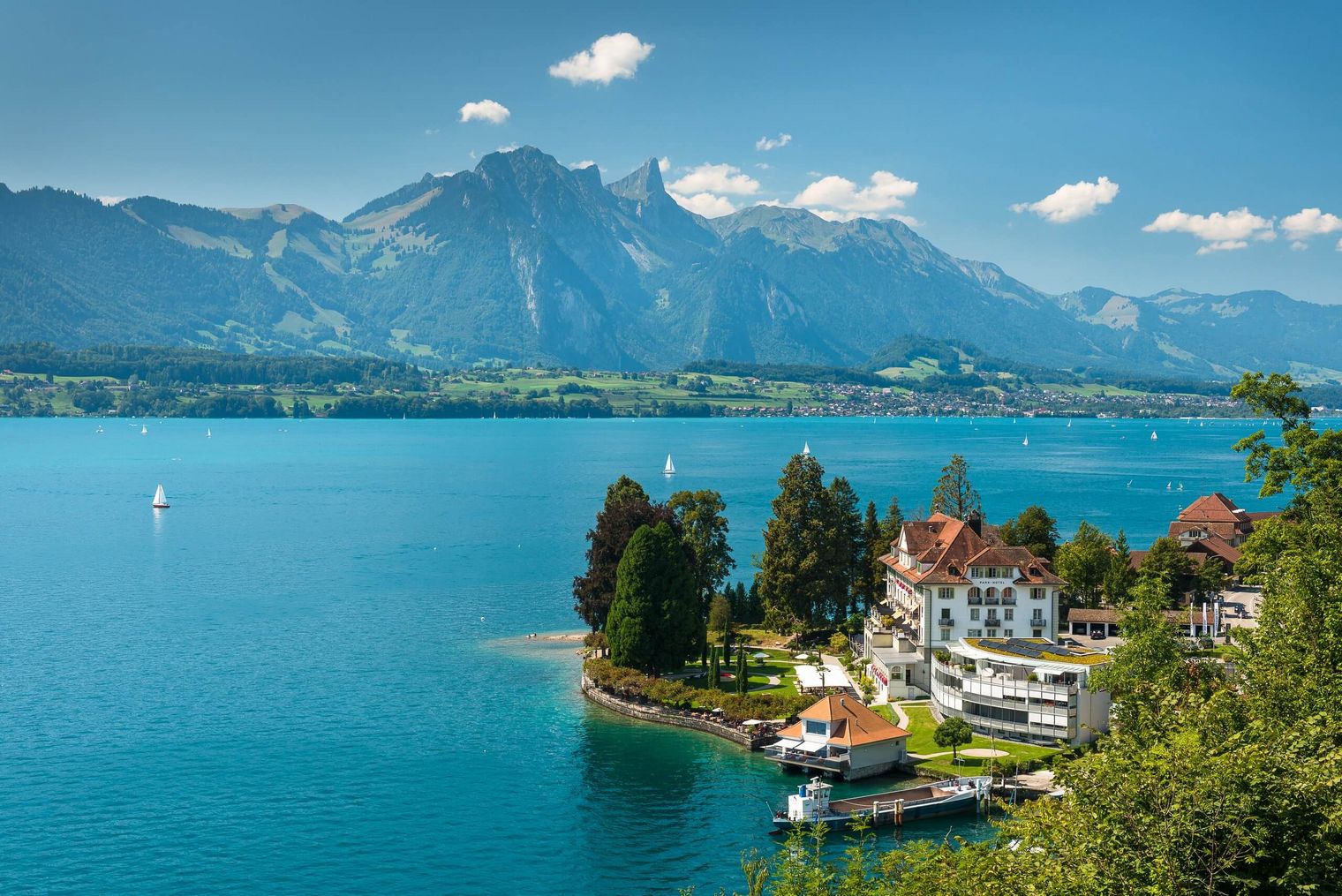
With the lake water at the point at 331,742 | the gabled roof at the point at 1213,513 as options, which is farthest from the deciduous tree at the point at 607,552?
the gabled roof at the point at 1213,513

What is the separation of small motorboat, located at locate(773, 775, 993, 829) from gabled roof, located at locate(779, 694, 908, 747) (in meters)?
3.61

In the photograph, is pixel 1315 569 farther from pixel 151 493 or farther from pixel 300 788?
pixel 151 493

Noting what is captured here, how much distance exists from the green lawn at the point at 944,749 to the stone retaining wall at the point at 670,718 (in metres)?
7.17

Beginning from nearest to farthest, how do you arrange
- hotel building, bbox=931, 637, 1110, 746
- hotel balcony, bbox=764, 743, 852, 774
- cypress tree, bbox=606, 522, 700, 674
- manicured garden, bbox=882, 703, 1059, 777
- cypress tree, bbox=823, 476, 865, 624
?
manicured garden, bbox=882, 703, 1059, 777, hotel balcony, bbox=764, 743, 852, 774, hotel building, bbox=931, 637, 1110, 746, cypress tree, bbox=606, 522, 700, 674, cypress tree, bbox=823, 476, 865, 624

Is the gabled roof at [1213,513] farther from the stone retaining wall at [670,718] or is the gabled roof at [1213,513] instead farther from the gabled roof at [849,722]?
the stone retaining wall at [670,718]

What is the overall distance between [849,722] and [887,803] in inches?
238

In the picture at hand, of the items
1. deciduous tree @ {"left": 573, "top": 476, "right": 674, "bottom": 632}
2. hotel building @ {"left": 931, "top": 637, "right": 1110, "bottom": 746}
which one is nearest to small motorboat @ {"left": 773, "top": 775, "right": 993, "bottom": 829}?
hotel building @ {"left": 931, "top": 637, "right": 1110, "bottom": 746}

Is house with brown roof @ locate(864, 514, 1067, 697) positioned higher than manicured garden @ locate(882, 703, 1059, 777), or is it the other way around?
house with brown roof @ locate(864, 514, 1067, 697)

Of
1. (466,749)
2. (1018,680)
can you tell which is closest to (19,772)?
(466,749)

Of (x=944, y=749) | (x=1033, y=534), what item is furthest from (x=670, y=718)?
(x=1033, y=534)

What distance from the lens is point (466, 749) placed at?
177 feet

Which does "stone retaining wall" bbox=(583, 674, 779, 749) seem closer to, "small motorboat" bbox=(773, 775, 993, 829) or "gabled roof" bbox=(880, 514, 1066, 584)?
"small motorboat" bbox=(773, 775, 993, 829)

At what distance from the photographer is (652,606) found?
64.2m

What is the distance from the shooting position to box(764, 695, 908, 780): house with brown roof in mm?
49625
